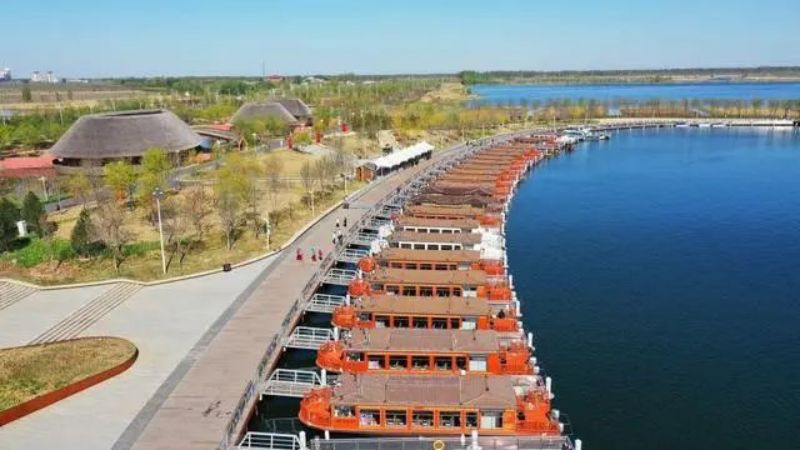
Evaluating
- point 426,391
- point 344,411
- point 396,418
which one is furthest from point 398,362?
point 344,411

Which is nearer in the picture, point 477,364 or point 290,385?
point 290,385

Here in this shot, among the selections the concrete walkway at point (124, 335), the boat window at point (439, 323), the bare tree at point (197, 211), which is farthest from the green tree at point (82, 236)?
the boat window at point (439, 323)

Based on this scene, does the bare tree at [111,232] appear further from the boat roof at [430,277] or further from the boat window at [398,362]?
the boat window at [398,362]

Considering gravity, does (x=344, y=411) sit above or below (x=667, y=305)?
above

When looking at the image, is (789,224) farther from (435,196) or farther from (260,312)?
(260,312)

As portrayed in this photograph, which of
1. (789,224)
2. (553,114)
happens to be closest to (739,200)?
(789,224)

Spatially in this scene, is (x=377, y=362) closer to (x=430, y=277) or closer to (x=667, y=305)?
(x=430, y=277)
